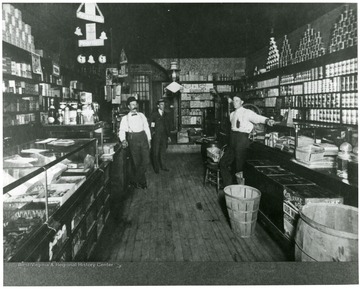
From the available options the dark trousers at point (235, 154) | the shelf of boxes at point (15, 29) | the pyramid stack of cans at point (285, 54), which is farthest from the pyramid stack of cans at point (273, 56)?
the shelf of boxes at point (15, 29)

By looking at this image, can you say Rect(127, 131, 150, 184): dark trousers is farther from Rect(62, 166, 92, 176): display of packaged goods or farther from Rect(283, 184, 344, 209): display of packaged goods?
Rect(283, 184, 344, 209): display of packaged goods

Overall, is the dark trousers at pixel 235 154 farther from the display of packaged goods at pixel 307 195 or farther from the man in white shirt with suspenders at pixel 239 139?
the display of packaged goods at pixel 307 195

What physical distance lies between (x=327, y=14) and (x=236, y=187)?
5153 millimetres

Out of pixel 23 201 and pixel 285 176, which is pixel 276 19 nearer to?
pixel 285 176

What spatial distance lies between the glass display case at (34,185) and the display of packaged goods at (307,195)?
199 cm

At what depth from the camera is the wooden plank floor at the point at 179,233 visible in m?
2.91

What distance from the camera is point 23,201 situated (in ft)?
6.75

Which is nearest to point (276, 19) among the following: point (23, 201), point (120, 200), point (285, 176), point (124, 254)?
point (285, 176)

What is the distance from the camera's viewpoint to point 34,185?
7.74 feet

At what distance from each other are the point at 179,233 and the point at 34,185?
1733mm

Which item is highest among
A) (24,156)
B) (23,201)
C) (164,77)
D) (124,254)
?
(164,77)

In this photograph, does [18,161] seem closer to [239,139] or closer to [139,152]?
[139,152]

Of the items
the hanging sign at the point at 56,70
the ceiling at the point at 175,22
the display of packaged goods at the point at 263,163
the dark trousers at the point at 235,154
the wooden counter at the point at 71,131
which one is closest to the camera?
the display of packaged goods at the point at 263,163

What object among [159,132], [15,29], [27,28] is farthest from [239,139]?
[27,28]
